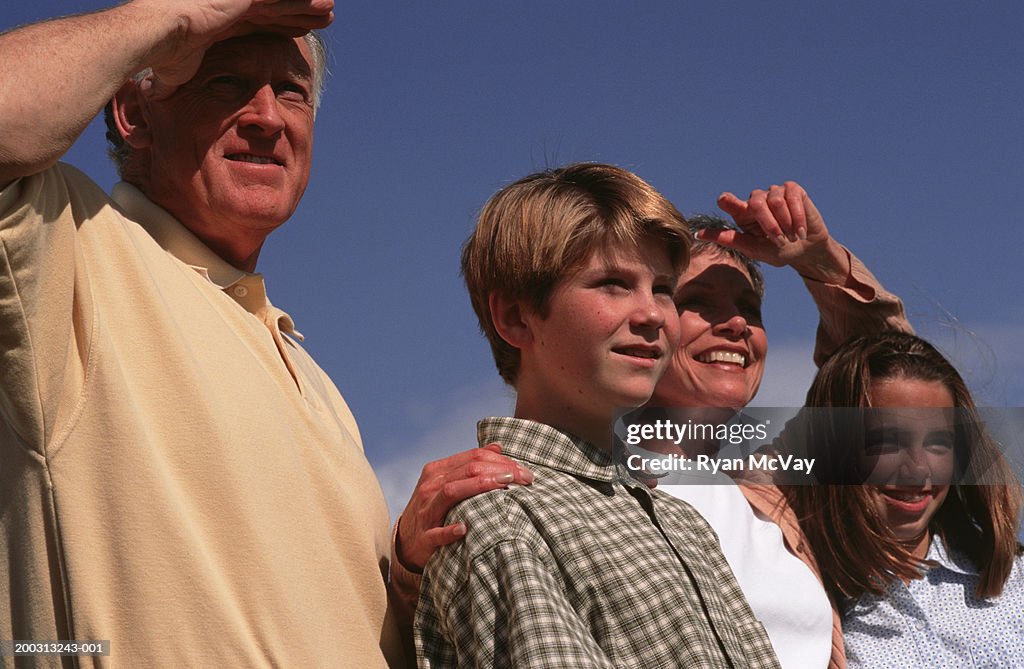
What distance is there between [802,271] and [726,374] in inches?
26.6

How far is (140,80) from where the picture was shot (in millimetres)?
2975

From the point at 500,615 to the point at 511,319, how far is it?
83 centimetres

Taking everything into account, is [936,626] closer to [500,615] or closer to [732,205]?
[732,205]

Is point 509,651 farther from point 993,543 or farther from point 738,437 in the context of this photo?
point 993,543

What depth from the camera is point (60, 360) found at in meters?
2.12

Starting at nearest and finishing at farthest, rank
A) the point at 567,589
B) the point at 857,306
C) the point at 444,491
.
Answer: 1. the point at 567,589
2. the point at 444,491
3. the point at 857,306

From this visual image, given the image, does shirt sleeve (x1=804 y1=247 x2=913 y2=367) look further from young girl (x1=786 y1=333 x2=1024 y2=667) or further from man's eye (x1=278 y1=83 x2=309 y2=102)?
man's eye (x1=278 y1=83 x2=309 y2=102)

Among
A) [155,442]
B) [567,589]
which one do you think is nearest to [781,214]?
[567,589]

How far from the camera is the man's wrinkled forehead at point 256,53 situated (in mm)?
2850

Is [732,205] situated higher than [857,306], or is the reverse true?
[732,205]

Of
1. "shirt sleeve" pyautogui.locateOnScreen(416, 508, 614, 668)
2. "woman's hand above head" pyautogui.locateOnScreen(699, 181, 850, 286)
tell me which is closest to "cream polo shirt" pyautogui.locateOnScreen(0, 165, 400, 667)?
"shirt sleeve" pyautogui.locateOnScreen(416, 508, 614, 668)

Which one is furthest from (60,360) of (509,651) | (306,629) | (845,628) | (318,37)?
(845,628)

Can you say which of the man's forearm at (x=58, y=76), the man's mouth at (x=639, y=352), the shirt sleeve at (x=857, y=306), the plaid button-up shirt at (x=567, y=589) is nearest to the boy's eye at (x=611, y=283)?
the man's mouth at (x=639, y=352)

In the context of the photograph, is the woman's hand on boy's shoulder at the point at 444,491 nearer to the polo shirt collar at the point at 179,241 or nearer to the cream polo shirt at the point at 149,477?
the cream polo shirt at the point at 149,477
